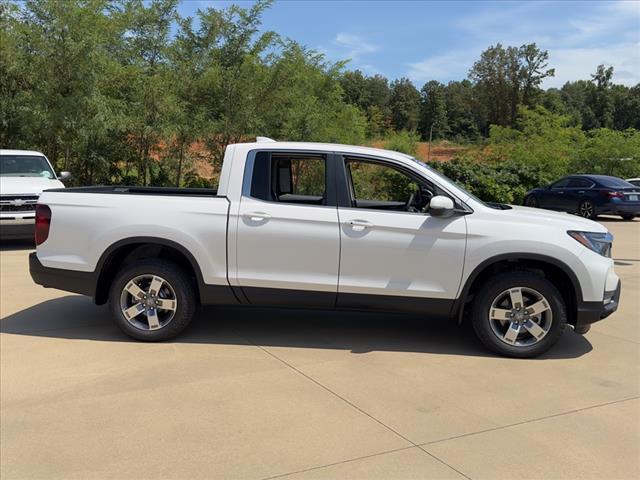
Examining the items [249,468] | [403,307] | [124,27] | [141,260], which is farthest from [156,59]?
[249,468]

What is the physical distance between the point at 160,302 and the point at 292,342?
49.5 inches

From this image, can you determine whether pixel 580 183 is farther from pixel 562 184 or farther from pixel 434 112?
pixel 434 112

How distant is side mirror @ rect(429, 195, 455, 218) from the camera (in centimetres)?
493

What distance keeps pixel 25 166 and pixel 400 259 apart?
30.1ft

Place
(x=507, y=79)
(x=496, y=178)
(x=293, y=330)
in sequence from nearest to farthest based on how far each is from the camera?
(x=293, y=330) < (x=496, y=178) < (x=507, y=79)

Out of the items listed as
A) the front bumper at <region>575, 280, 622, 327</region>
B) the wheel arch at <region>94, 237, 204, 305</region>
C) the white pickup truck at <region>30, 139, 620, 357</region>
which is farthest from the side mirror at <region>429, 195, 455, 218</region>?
the wheel arch at <region>94, 237, 204, 305</region>

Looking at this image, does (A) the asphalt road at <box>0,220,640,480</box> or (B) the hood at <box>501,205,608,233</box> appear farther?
(B) the hood at <box>501,205,608,233</box>

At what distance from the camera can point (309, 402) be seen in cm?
409

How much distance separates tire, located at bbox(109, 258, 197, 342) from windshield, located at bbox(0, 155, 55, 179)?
7.15m

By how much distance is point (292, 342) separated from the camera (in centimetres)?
547

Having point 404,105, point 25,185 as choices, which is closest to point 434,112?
point 404,105

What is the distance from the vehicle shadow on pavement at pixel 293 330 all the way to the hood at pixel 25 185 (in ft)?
14.0

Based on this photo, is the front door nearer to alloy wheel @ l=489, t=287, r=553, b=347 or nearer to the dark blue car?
alloy wheel @ l=489, t=287, r=553, b=347

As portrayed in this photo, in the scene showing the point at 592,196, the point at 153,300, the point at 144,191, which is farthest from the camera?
the point at 592,196
